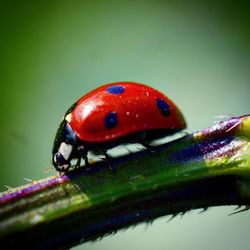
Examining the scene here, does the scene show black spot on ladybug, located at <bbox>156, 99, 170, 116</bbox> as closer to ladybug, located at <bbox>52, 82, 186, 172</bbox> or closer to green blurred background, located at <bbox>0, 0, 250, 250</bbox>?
ladybug, located at <bbox>52, 82, 186, 172</bbox>

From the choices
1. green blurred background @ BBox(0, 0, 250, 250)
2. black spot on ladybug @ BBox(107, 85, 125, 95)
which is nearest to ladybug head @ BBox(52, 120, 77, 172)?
black spot on ladybug @ BBox(107, 85, 125, 95)

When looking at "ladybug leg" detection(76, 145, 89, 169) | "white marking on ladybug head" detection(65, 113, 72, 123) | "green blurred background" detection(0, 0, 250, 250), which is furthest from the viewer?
"green blurred background" detection(0, 0, 250, 250)

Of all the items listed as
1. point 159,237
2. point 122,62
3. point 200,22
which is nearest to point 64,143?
point 159,237

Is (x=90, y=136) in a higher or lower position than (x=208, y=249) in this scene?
higher

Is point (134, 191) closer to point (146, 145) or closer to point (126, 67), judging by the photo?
point (146, 145)

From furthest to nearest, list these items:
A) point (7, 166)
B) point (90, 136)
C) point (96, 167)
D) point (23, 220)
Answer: point (7, 166), point (90, 136), point (96, 167), point (23, 220)

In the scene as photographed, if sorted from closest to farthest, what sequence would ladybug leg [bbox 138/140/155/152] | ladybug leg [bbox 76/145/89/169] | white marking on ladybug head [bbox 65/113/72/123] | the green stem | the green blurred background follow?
the green stem, ladybug leg [bbox 138/140/155/152], ladybug leg [bbox 76/145/89/169], white marking on ladybug head [bbox 65/113/72/123], the green blurred background

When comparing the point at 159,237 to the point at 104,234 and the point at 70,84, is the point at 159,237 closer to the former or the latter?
the point at 70,84

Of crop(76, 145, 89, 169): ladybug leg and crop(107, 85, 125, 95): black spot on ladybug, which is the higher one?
crop(107, 85, 125, 95): black spot on ladybug
